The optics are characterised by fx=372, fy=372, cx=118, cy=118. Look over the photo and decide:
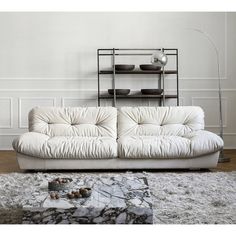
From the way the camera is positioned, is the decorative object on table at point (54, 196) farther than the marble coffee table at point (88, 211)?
Yes

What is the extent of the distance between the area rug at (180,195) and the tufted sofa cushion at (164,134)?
24cm

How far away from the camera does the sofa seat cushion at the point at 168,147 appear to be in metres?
3.97

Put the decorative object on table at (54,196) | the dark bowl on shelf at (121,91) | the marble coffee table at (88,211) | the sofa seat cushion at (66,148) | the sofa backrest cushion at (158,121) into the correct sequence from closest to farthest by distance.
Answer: the marble coffee table at (88,211) → the decorative object on table at (54,196) → the sofa seat cushion at (66,148) → the sofa backrest cushion at (158,121) → the dark bowl on shelf at (121,91)

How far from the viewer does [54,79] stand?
5.80m

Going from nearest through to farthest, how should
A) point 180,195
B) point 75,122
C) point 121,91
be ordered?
point 180,195
point 75,122
point 121,91

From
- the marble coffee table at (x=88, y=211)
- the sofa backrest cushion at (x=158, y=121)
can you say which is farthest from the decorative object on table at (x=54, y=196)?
the sofa backrest cushion at (x=158, y=121)

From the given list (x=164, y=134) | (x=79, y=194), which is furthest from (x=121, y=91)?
(x=79, y=194)

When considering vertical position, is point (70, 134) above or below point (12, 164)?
above

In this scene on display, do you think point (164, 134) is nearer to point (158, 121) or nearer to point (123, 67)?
point (158, 121)

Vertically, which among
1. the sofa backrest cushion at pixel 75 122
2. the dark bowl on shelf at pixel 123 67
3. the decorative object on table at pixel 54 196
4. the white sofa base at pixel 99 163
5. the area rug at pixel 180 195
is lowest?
the area rug at pixel 180 195

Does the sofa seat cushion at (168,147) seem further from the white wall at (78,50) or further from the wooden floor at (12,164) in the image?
the white wall at (78,50)

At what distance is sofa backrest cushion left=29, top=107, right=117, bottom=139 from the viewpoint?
4.39 meters

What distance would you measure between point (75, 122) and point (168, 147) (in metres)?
1.20

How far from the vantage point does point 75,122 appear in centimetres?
449
